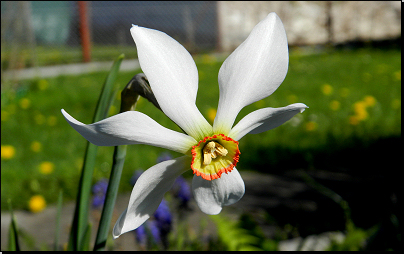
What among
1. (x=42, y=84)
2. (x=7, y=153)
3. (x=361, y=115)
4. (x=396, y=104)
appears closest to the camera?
(x=7, y=153)

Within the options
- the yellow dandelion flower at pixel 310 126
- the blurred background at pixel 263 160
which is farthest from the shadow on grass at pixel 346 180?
the yellow dandelion flower at pixel 310 126

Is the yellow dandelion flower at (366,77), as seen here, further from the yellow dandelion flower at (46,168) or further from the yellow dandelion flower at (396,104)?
the yellow dandelion flower at (46,168)

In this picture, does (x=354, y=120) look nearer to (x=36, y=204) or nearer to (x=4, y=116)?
(x=36, y=204)

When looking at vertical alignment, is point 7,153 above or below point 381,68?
above

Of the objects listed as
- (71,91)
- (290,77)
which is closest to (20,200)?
(71,91)

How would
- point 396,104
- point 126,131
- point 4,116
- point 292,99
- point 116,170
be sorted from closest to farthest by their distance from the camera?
point 126,131 < point 116,170 < point 4,116 < point 396,104 < point 292,99

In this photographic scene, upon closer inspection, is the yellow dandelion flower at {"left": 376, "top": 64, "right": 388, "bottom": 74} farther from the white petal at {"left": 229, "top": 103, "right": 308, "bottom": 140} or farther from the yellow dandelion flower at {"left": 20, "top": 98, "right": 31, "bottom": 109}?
the white petal at {"left": 229, "top": 103, "right": 308, "bottom": 140}

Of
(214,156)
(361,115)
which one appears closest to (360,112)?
(361,115)

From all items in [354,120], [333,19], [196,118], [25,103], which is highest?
[196,118]

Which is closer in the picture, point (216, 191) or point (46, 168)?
point (216, 191)
